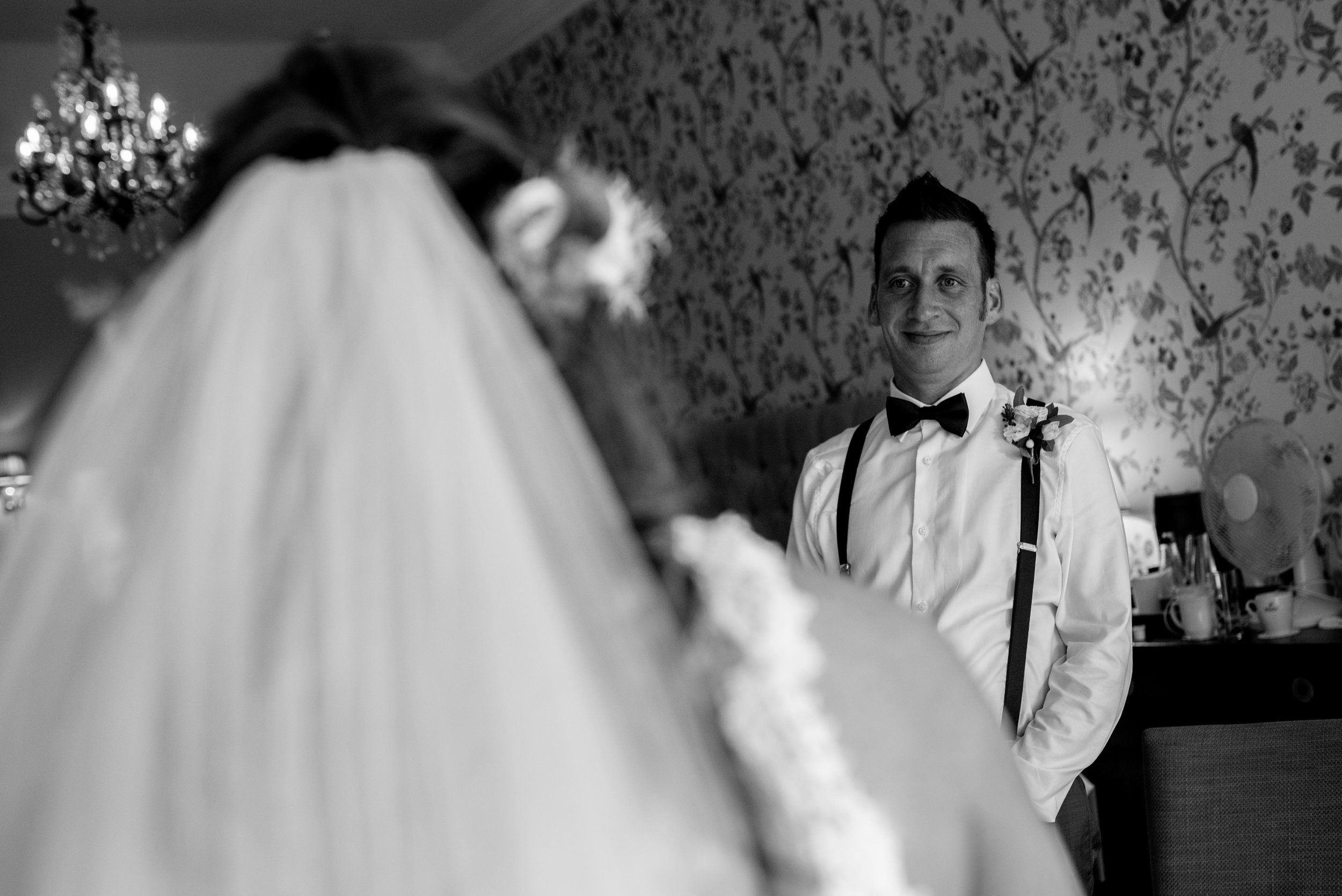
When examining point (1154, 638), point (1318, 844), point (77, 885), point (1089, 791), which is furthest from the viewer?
point (1154, 638)

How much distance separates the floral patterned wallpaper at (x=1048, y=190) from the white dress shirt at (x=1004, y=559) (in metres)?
0.71

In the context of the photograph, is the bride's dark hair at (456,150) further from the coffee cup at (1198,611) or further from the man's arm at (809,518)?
the coffee cup at (1198,611)

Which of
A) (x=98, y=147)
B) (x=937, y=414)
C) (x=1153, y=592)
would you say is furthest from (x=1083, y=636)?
(x=98, y=147)

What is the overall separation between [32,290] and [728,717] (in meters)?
6.84

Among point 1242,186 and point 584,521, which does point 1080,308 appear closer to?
point 1242,186

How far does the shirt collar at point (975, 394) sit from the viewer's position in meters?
2.54

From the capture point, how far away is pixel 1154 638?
10.5 ft

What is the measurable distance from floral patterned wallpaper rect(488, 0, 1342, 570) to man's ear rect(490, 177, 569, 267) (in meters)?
2.10

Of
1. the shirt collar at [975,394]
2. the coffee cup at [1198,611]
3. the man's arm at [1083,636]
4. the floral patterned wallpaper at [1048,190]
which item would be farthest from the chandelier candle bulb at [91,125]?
the coffee cup at [1198,611]

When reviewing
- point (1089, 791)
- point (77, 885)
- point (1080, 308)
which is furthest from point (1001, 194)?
point (77, 885)

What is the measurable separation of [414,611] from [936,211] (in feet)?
6.46

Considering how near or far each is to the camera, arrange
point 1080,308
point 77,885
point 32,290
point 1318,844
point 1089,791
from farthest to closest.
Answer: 1. point 32,290
2. point 1080,308
3. point 1089,791
4. point 1318,844
5. point 77,885

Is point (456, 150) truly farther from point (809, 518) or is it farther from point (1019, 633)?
point (809, 518)

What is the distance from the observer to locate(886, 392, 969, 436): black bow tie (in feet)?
8.20
